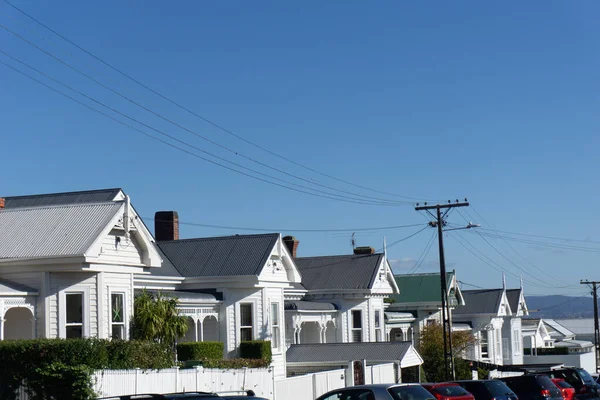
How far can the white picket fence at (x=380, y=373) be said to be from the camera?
1498 inches

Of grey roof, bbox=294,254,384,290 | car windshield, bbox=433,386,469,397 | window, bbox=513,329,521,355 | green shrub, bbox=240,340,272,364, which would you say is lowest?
window, bbox=513,329,521,355

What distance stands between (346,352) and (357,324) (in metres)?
8.22

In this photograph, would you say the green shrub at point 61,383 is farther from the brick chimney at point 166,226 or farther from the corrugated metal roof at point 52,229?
the brick chimney at point 166,226

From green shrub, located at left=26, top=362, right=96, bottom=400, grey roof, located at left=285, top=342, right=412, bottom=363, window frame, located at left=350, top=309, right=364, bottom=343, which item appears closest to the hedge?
green shrub, located at left=26, top=362, right=96, bottom=400

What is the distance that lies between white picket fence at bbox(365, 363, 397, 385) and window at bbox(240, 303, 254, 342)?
5173 mm

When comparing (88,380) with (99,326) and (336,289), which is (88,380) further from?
(336,289)

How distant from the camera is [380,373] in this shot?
39719mm

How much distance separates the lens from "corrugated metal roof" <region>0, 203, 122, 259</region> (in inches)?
1104

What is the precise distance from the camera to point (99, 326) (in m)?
28.8

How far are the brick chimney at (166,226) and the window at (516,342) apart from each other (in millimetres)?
39349

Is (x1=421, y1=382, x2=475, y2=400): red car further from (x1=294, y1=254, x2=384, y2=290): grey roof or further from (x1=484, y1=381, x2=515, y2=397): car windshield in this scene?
(x1=294, y1=254, x2=384, y2=290): grey roof

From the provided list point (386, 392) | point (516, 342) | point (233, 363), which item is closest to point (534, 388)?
point (386, 392)

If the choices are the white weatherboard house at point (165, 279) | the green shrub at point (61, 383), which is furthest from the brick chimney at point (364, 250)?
the green shrub at point (61, 383)

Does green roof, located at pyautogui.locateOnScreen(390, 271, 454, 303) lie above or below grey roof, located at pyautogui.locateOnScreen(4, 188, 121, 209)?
below
